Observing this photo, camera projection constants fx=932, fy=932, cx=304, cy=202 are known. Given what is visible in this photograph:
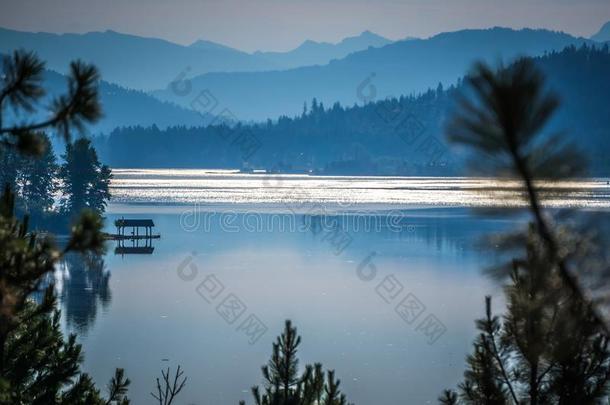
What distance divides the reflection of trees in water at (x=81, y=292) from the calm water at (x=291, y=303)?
79 mm

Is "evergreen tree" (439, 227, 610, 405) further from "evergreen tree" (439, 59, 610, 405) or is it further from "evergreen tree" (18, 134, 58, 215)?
"evergreen tree" (18, 134, 58, 215)


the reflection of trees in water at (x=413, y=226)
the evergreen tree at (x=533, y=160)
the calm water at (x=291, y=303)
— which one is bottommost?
the evergreen tree at (x=533, y=160)

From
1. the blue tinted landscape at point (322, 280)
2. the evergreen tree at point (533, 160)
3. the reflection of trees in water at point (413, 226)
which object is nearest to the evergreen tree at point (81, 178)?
the blue tinted landscape at point (322, 280)

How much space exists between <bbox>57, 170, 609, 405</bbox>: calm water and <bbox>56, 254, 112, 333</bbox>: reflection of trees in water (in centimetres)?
8

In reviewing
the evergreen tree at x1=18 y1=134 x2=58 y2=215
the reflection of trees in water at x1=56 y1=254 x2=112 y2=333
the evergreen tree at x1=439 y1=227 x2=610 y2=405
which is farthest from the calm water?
the evergreen tree at x1=18 y1=134 x2=58 y2=215

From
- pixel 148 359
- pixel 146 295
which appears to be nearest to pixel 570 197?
pixel 148 359

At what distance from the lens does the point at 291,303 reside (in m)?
33.4

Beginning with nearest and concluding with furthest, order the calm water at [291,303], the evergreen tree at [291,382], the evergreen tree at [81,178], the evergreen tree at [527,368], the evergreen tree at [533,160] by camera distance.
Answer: the evergreen tree at [533,160], the evergreen tree at [527,368], the evergreen tree at [291,382], the calm water at [291,303], the evergreen tree at [81,178]

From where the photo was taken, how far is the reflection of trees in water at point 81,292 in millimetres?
30498

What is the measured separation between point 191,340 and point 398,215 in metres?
51.5

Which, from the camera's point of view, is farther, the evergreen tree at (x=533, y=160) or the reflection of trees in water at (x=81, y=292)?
the reflection of trees in water at (x=81, y=292)

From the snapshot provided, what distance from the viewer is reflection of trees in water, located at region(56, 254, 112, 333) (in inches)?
1201

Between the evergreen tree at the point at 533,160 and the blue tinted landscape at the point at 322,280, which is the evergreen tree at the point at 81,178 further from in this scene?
the evergreen tree at the point at 533,160

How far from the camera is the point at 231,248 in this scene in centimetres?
5256
